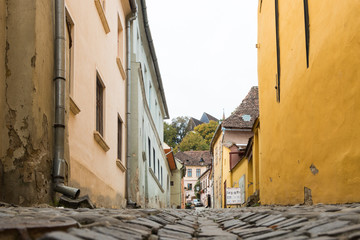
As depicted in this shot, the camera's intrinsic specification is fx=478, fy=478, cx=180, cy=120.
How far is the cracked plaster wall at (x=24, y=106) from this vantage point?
5.21 m

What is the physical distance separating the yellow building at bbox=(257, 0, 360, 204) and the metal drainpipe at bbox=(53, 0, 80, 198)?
11.5 ft

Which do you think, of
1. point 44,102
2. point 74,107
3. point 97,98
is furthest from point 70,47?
point 97,98

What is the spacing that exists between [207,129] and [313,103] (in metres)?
75.0

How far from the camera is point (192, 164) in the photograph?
80.1m

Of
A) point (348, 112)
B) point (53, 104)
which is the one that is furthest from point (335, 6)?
point (53, 104)

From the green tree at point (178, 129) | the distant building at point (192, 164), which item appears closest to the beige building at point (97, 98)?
the distant building at point (192, 164)

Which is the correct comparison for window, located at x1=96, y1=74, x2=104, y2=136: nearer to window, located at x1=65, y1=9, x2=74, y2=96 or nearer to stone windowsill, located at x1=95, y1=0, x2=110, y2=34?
stone windowsill, located at x1=95, y1=0, x2=110, y2=34

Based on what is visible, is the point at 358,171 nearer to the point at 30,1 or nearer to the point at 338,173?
the point at 338,173

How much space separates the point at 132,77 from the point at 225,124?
58.7ft

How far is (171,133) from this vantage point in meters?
85.2

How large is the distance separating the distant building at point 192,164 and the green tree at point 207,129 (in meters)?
3.95

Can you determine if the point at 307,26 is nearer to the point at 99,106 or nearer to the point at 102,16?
the point at 102,16

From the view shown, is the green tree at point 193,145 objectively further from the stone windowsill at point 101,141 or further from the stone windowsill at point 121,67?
the stone windowsill at point 101,141

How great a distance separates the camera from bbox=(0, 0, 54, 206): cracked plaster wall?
17.1 feet
